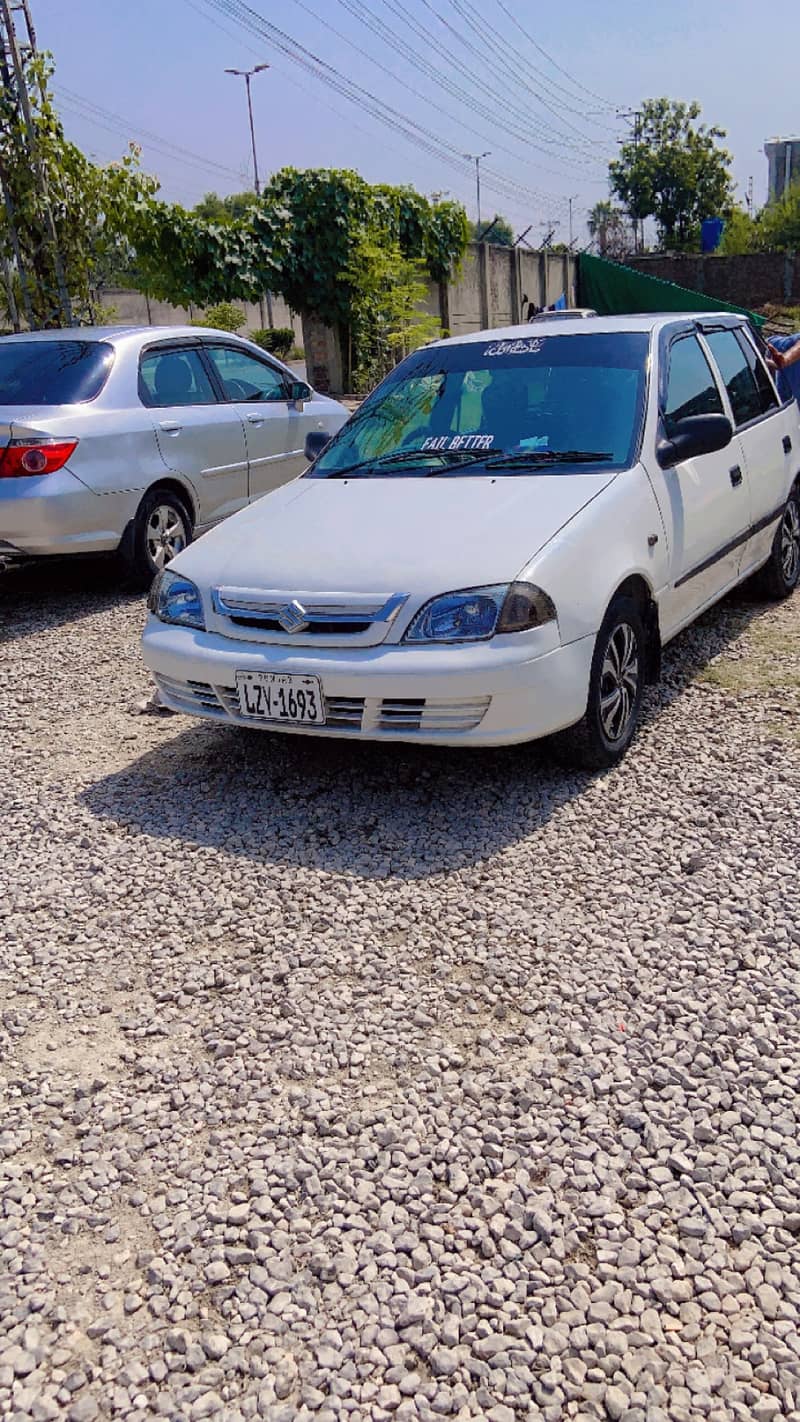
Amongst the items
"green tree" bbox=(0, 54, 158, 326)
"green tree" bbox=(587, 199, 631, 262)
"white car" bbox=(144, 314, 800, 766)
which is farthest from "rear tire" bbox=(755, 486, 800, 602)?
"green tree" bbox=(587, 199, 631, 262)

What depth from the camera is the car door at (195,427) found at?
→ 7.86 meters

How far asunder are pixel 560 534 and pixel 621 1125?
220 cm

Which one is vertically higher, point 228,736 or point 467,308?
point 467,308

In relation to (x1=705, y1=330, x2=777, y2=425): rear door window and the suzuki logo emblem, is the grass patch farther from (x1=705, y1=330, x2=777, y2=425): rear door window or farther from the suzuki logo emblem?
the suzuki logo emblem

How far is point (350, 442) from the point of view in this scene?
5.64m

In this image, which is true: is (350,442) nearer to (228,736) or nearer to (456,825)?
(228,736)

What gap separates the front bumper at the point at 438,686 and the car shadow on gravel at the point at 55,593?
3.42 metres

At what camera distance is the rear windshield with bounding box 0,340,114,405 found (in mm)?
7375

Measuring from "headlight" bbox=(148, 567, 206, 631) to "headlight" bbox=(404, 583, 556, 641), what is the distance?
943mm

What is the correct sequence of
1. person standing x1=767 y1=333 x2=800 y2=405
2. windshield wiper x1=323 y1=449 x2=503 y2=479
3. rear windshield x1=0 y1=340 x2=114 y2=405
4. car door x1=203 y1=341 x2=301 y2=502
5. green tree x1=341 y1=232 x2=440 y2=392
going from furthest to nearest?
green tree x1=341 y1=232 x2=440 y2=392, person standing x1=767 y1=333 x2=800 y2=405, car door x1=203 y1=341 x2=301 y2=502, rear windshield x1=0 y1=340 x2=114 y2=405, windshield wiper x1=323 y1=449 x2=503 y2=479

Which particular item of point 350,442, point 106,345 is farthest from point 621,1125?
point 106,345

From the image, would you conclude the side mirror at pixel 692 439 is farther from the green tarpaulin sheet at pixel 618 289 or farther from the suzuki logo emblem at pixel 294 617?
the green tarpaulin sheet at pixel 618 289

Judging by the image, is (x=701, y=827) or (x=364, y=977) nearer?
(x=364, y=977)

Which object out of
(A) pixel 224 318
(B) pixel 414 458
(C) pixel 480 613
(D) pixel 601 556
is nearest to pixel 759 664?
(D) pixel 601 556
